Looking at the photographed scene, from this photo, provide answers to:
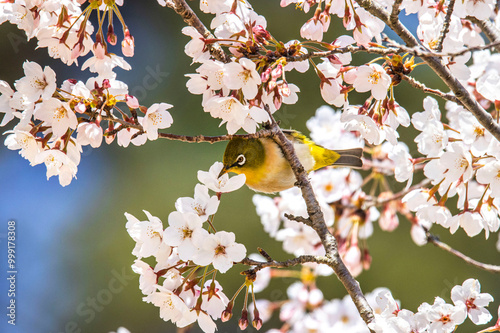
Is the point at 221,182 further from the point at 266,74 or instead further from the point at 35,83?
the point at 35,83

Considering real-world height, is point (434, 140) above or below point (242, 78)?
below

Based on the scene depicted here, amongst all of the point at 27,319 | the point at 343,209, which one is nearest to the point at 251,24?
the point at 343,209

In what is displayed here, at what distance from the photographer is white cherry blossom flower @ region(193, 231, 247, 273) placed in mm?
1324

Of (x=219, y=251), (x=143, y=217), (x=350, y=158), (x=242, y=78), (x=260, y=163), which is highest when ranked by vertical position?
(x=242, y=78)

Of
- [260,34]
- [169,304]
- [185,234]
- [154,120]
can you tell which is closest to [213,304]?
[169,304]

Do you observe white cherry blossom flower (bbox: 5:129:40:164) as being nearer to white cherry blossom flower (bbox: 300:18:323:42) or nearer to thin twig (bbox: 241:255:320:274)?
thin twig (bbox: 241:255:320:274)

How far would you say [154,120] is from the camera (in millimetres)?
1440

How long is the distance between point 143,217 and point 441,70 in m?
4.35

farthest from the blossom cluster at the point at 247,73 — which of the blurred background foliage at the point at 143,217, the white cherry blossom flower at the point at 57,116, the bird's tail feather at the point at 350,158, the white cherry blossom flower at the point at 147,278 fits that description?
the blurred background foliage at the point at 143,217

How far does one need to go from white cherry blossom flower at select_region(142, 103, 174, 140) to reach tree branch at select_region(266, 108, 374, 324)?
334 millimetres

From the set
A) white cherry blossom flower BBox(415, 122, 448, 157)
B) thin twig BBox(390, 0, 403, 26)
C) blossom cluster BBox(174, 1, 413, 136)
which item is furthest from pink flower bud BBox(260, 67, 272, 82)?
white cherry blossom flower BBox(415, 122, 448, 157)

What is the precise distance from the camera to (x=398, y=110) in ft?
5.18

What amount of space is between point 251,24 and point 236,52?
0.12 m

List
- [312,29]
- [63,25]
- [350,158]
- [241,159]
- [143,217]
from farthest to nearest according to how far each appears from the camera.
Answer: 1. [143,217]
2. [350,158]
3. [241,159]
4. [312,29]
5. [63,25]
